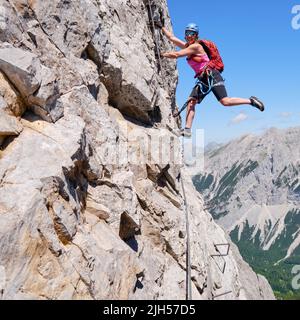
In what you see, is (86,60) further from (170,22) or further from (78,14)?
(170,22)

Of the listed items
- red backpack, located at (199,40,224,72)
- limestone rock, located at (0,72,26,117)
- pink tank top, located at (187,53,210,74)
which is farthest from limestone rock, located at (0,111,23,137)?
red backpack, located at (199,40,224,72)

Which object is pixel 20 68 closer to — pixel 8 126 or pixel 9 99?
pixel 9 99

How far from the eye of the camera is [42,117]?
1121 centimetres

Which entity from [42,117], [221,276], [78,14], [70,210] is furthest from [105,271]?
[221,276]

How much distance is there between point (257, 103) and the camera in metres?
16.7

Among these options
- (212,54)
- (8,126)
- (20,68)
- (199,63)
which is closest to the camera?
(8,126)

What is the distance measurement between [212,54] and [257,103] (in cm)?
273

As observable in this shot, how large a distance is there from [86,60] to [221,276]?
14.8 m

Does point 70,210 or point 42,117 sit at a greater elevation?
point 42,117

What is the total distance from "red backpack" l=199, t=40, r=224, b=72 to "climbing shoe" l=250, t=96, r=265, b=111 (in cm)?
189

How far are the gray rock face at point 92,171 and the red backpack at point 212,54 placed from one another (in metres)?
2.93

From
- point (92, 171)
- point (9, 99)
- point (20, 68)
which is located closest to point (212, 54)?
point (92, 171)

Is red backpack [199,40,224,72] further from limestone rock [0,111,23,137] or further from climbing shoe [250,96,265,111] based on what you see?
limestone rock [0,111,23,137]

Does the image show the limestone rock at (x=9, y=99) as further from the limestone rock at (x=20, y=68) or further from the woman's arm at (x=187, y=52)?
the woman's arm at (x=187, y=52)
